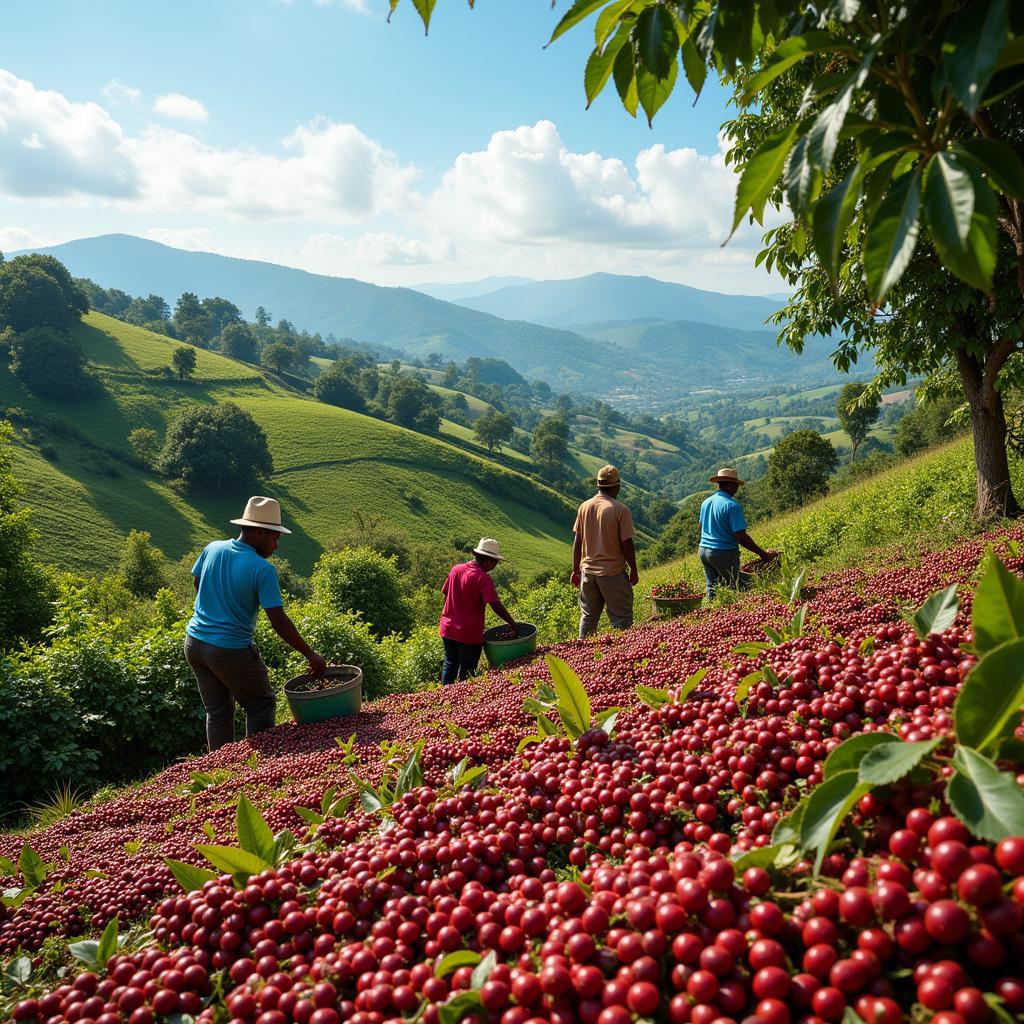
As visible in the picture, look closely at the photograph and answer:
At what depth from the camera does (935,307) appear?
823 cm

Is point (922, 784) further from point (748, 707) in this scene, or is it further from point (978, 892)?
point (748, 707)

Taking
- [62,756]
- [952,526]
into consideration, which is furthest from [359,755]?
[952,526]

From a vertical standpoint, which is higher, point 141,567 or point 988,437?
point 988,437

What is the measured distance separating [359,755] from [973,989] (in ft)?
12.4

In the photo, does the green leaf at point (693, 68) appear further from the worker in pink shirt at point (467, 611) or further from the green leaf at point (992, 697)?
the worker in pink shirt at point (467, 611)

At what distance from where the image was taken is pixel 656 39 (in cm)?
160

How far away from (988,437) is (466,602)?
300 inches

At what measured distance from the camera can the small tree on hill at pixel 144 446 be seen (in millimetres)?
64675

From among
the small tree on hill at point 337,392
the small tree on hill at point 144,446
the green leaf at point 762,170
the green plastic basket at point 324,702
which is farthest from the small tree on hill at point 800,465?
the small tree on hill at point 337,392

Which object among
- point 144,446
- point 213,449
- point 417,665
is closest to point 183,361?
point 144,446

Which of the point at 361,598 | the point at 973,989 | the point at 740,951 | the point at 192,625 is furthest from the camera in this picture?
the point at 361,598

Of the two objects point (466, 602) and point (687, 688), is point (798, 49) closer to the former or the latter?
point (687, 688)

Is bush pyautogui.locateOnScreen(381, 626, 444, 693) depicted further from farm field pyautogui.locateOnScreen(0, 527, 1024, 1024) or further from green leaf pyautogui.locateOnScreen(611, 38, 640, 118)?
green leaf pyautogui.locateOnScreen(611, 38, 640, 118)

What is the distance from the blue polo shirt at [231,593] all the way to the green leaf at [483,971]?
4559 mm
